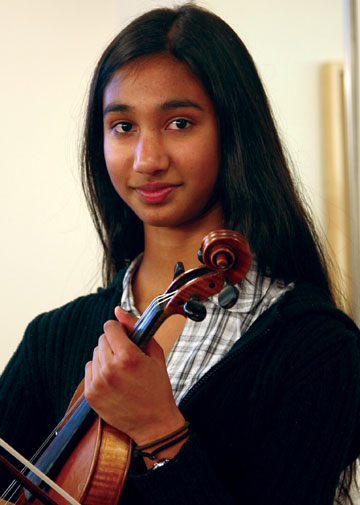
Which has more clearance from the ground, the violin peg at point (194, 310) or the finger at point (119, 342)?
the violin peg at point (194, 310)

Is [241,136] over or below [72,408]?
over

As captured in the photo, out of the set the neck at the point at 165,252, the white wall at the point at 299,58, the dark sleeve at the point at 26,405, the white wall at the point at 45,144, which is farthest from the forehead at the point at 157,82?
the white wall at the point at 45,144

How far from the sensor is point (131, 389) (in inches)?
26.4

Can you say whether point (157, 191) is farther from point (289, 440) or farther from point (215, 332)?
point (289, 440)

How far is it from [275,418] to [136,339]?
7.1 inches

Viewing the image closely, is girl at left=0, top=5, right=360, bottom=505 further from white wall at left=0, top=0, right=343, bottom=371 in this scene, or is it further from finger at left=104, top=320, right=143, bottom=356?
white wall at left=0, top=0, right=343, bottom=371

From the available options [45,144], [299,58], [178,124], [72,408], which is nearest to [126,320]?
[72,408]

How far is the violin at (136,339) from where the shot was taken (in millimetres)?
631

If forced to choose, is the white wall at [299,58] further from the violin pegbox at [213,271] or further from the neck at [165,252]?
the violin pegbox at [213,271]

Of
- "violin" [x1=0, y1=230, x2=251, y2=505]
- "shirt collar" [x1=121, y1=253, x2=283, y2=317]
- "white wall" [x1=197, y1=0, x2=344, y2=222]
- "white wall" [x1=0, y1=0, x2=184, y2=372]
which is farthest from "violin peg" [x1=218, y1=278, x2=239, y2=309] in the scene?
"white wall" [x1=0, y1=0, x2=184, y2=372]

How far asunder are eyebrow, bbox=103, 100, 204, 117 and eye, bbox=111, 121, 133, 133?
16 mm

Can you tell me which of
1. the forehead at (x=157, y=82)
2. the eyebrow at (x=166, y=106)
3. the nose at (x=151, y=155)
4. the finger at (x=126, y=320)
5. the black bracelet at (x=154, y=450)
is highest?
the forehead at (x=157, y=82)

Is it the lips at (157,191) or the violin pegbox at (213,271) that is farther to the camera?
the lips at (157,191)

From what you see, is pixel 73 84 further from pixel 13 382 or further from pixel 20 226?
pixel 13 382
